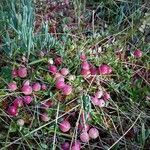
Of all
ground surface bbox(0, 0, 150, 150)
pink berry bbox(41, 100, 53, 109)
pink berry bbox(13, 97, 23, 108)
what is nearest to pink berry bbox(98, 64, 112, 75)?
ground surface bbox(0, 0, 150, 150)

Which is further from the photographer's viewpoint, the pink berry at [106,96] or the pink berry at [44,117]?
the pink berry at [106,96]

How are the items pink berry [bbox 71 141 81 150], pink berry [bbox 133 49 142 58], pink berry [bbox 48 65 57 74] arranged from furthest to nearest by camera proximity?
pink berry [bbox 133 49 142 58] → pink berry [bbox 48 65 57 74] → pink berry [bbox 71 141 81 150]

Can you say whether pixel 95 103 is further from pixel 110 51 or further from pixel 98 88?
pixel 110 51

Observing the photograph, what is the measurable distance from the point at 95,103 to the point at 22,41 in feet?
1.52

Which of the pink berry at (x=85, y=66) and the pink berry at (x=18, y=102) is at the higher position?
the pink berry at (x=85, y=66)

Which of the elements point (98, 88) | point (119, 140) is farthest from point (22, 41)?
point (119, 140)

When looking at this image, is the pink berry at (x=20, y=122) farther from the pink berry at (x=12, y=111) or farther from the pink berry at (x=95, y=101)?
the pink berry at (x=95, y=101)

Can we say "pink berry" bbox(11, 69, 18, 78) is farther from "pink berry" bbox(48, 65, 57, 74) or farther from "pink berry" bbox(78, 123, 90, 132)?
"pink berry" bbox(78, 123, 90, 132)

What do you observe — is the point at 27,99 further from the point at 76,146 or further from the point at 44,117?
the point at 76,146

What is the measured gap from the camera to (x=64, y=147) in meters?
1.40

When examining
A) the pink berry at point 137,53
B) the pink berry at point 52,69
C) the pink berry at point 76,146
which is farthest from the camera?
the pink berry at point 137,53

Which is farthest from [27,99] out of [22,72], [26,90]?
[22,72]

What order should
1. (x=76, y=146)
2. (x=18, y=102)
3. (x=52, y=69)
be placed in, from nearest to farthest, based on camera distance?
(x=76, y=146) → (x=18, y=102) → (x=52, y=69)

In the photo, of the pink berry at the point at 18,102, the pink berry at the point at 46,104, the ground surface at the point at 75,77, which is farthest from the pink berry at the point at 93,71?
the pink berry at the point at 18,102
